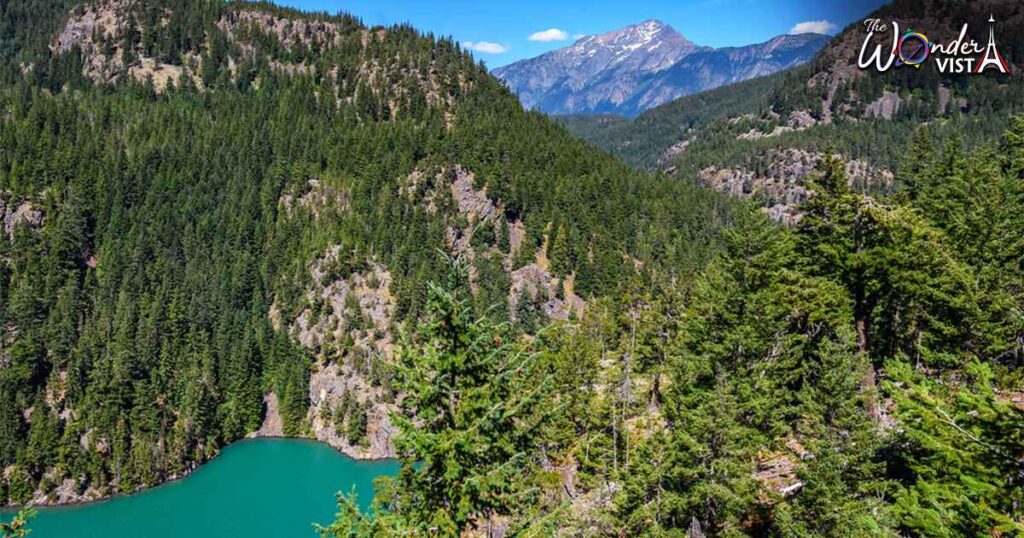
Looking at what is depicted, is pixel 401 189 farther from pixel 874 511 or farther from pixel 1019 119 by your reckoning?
pixel 874 511

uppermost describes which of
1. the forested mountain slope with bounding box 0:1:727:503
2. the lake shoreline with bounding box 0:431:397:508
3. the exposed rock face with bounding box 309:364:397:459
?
the forested mountain slope with bounding box 0:1:727:503

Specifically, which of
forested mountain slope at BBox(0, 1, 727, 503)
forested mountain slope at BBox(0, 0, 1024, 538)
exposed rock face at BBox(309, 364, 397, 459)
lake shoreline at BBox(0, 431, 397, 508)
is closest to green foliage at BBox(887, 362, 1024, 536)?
forested mountain slope at BBox(0, 0, 1024, 538)

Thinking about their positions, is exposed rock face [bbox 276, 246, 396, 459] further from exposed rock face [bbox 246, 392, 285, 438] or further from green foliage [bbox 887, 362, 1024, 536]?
green foliage [bbox 887, 362, 1024, 536]

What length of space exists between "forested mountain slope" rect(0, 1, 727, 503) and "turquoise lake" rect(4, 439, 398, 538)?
4.91 metres

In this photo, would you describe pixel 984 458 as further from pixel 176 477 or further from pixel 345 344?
pixel 345 344

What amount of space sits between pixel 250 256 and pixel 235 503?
77.7 metres

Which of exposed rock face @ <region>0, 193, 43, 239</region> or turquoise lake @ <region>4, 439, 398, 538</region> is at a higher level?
exposed rock face @ <region>0, 193, 43, 239</region>

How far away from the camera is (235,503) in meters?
98.4

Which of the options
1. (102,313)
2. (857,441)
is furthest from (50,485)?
(857,441)

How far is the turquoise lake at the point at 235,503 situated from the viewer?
293 ft

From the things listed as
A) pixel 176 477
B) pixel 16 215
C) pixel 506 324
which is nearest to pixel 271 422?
pixel 176 477

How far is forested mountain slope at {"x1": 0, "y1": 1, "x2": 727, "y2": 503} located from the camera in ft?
396

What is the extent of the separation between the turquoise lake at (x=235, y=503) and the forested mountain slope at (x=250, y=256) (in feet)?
16.1

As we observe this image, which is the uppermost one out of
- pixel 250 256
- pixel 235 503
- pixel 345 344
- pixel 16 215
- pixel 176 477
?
pixel 16 215
